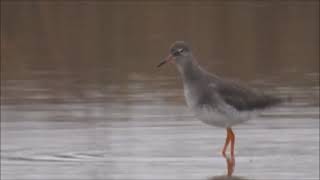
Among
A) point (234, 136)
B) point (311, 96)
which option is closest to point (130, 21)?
point (311, 96)

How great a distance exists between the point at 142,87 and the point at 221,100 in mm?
3955

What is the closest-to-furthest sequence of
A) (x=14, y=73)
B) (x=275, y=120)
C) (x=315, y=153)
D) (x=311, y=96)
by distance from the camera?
(x=315, y=153) → (x=275, y=120) → (x=311, y=96) → (x=14, y=73)

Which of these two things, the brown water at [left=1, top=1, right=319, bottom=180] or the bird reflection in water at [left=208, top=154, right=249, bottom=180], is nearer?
the bird reflection in water at [left=208, top=154, right=249, bottom=180]

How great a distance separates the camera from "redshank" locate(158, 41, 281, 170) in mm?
9328

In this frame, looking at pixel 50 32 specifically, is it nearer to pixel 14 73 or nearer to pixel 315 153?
pixel 14 73

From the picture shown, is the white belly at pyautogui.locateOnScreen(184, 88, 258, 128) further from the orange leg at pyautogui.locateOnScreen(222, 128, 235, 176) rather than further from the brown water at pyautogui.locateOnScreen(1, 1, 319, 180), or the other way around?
the brown water at pyautogui.locateOnScreen(1, 1, 319, 180)

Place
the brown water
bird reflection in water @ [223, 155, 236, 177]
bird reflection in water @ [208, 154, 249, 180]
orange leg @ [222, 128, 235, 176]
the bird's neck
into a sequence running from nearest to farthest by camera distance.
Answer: bird reflection in water @ [208, 154, 249, 180] → bird reflection in water @ [223, 155, 236, 177] → orange leg @ [222, 128, 235, 176] → the brown water → the bird's neck

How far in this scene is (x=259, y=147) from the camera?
958 cm

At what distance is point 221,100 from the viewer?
30.7 ft

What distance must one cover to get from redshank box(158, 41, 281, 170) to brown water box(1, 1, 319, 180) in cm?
29

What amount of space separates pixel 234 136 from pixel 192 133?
2.44ft

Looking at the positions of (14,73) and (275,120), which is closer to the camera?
(275,120)

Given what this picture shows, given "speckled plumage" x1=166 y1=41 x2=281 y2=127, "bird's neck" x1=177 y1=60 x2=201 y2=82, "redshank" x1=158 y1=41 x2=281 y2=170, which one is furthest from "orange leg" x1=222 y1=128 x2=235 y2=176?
"bird's neck" x1=177 y1=60 x2=201 y2=82

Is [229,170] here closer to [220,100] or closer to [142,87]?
[220,100]
